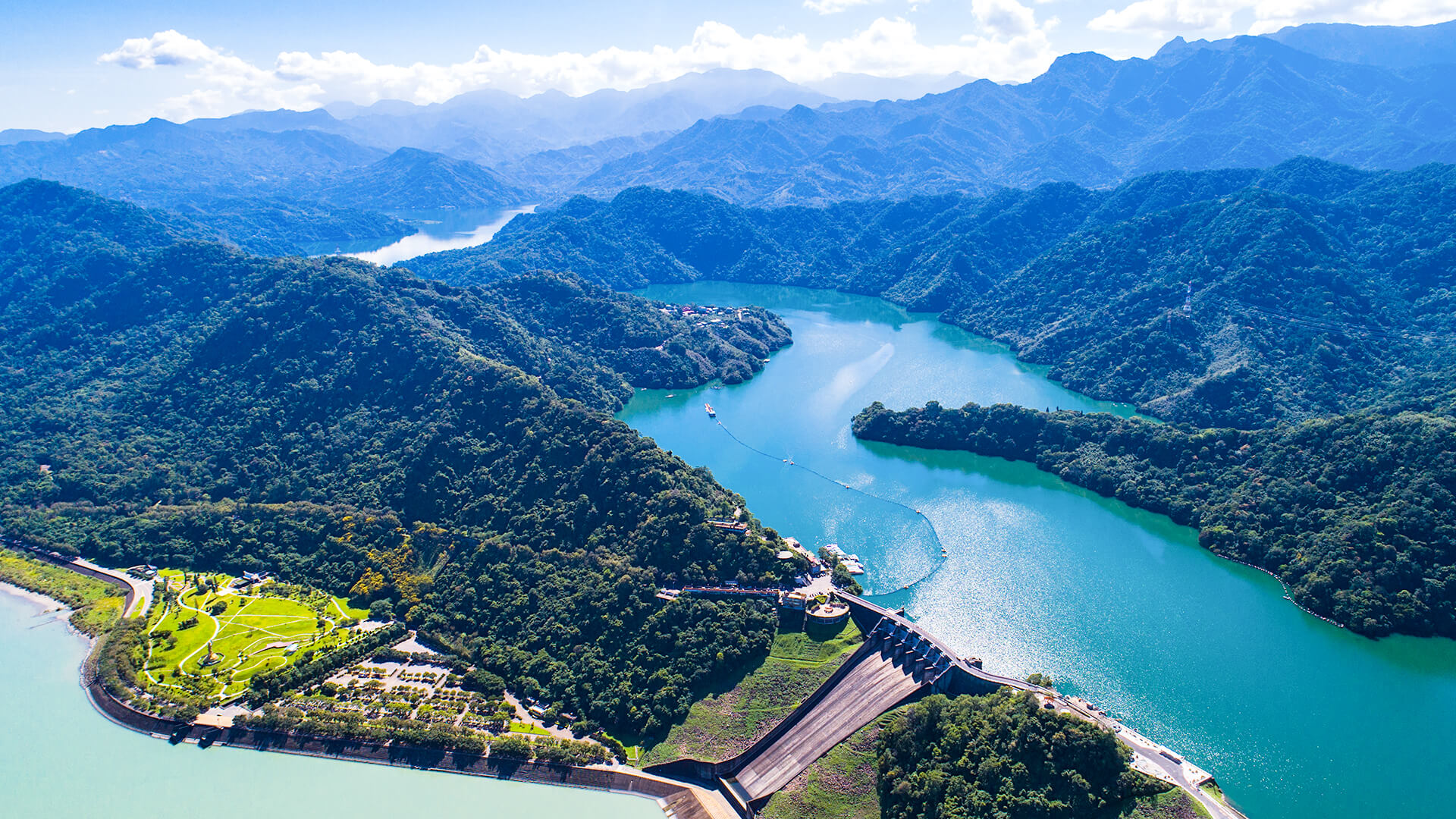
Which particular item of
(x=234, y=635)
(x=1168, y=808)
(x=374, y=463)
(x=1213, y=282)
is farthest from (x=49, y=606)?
(x=1213, y=282)

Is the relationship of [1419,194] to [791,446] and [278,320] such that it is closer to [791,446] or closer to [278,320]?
[791,446]

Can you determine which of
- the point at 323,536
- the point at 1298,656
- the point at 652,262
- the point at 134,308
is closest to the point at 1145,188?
the point at 652,262

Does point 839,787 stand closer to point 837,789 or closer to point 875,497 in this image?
point 837,789

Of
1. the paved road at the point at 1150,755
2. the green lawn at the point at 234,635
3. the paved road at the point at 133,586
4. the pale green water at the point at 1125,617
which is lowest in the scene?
the pale green water at the point at 1125,617

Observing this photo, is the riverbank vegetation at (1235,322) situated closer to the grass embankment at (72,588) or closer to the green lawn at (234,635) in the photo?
the green lawn at (234,635)

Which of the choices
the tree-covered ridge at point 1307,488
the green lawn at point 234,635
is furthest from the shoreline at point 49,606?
the tree-covered ridge at point 1307,488

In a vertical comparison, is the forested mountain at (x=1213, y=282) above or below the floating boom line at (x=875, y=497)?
above
